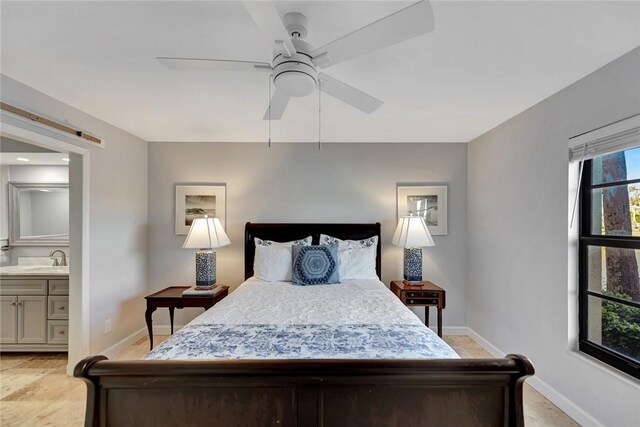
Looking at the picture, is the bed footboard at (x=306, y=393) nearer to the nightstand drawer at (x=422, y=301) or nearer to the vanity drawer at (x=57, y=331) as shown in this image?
the nightstand drawer at (x=422, y=301)

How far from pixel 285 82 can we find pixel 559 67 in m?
1.80

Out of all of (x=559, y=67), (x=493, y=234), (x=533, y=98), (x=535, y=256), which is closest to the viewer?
(x=559, y=67)

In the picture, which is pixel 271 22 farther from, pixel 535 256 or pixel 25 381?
pixel 25 381

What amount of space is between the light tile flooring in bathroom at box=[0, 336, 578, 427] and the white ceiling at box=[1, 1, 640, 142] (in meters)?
2.42

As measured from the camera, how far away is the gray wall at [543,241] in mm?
1852

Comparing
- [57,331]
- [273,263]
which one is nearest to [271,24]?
[273,263]

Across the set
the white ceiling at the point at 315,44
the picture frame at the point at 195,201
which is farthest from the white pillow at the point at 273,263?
the white ceiling at the point at 315,44

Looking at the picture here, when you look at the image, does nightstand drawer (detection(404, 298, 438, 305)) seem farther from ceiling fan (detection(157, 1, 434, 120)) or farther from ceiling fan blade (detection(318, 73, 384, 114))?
ceiling fan (detection(157, 1, 434, 120))

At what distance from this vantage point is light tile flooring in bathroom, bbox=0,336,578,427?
7.04ft

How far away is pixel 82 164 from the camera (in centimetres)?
274

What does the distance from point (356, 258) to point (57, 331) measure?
3.21m

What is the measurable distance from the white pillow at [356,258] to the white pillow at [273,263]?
415 millimetres

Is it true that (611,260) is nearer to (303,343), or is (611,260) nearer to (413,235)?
(413,235)

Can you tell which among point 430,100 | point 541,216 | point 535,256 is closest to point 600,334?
point 535,256
